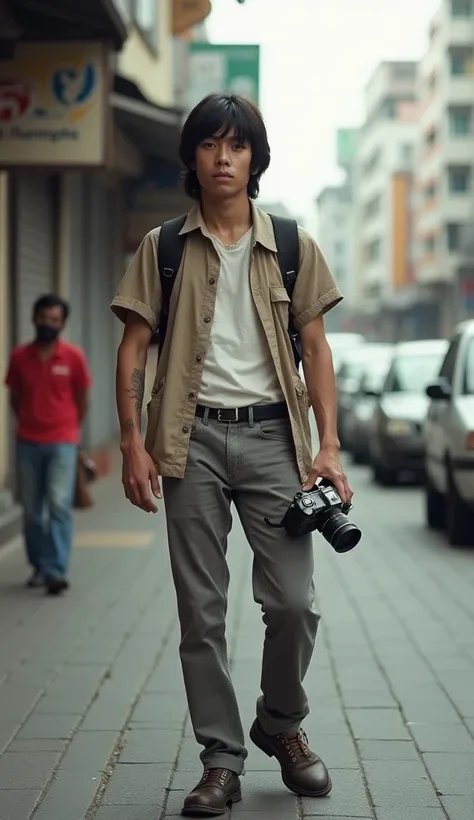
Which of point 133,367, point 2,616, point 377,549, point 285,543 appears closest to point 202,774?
point 285,543

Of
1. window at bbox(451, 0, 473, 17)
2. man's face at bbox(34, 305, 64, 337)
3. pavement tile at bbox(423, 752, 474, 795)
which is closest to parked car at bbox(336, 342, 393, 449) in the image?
man's face at bbox(34, 305, 64, 337)

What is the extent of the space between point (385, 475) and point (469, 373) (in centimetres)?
677

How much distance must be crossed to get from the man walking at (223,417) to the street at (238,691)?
0.43 m

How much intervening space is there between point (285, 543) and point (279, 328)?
0.64 metres

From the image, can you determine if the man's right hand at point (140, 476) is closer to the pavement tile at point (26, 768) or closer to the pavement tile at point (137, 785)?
the pavement tile at point (137, 785)

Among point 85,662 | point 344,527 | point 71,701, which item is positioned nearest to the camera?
point 344,527

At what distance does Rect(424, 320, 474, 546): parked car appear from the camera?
42.2ft

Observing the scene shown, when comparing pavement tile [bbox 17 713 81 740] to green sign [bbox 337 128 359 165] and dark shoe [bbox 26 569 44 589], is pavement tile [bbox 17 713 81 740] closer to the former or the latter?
dark shoe [bbox 26 569 44 589]

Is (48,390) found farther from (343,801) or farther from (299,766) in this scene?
(343,801)

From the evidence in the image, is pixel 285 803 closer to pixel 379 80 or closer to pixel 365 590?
pixel 365 590

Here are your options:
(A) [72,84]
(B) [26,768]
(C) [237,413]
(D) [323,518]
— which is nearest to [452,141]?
(A) [72,84]

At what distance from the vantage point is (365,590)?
1054cm

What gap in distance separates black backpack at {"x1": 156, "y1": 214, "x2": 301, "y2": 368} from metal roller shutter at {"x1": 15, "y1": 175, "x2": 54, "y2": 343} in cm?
960

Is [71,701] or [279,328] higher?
[279,328]
